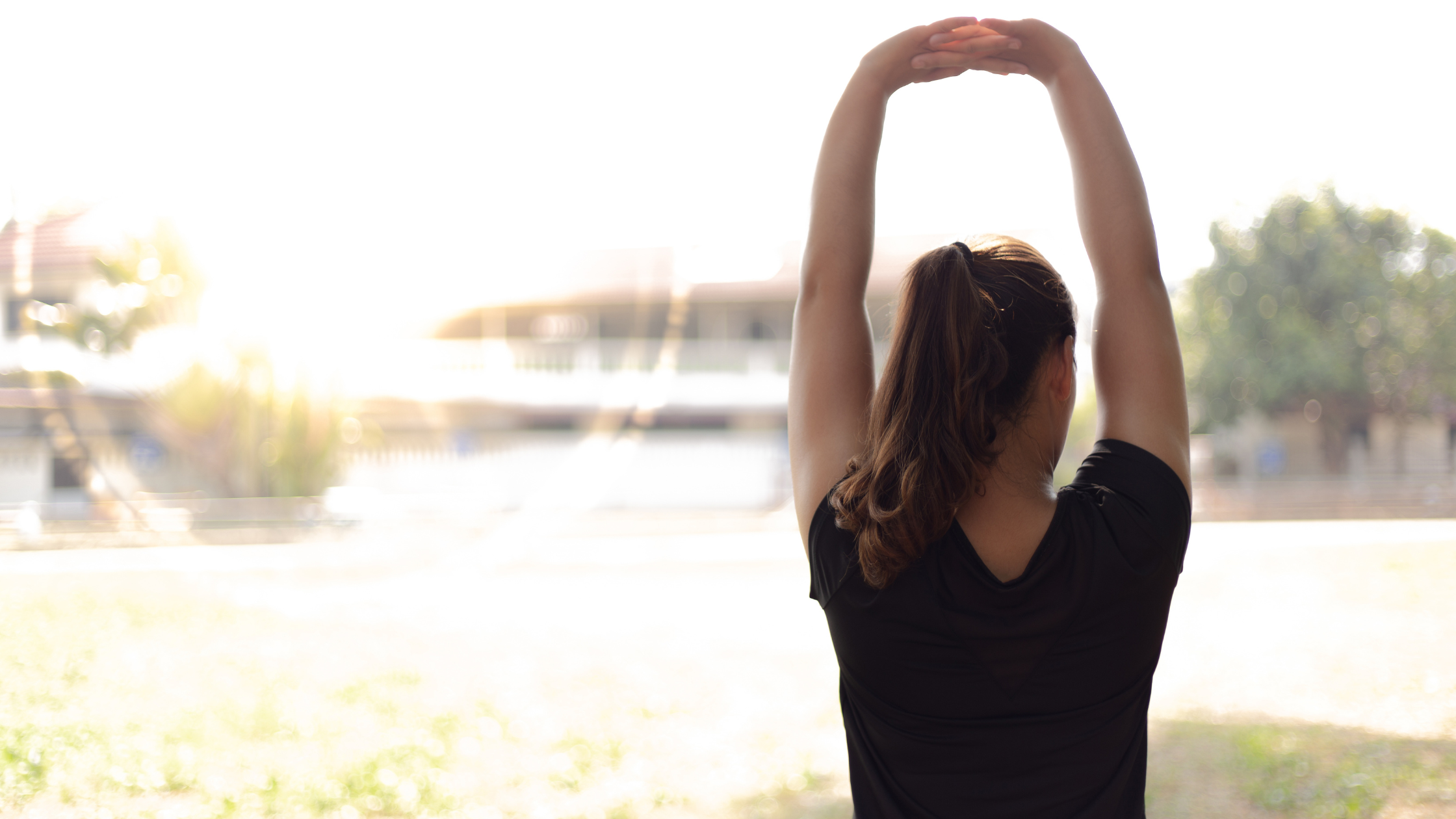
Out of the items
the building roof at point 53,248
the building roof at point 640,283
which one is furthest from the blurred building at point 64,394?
the building roof at point 640,283

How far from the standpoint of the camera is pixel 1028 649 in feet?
2.74

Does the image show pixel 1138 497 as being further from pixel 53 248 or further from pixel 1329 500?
pixel 1329 500

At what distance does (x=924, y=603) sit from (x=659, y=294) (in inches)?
822

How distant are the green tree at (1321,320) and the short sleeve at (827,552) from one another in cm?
2178

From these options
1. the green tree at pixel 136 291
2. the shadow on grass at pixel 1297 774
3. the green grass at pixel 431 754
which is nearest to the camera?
the shadow on grass at pixel 1297 774

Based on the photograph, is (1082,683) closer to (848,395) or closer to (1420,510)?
(848,395)

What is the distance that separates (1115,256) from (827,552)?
1.45ft

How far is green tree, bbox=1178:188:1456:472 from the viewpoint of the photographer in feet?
63.8

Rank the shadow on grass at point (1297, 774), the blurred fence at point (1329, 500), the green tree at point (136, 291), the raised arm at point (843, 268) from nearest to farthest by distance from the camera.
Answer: the raised arm at point (843, 268), the shadow on grass at point (1297, 774), the green tree at point (136, 291), the blurred fence at point (1329, 500)

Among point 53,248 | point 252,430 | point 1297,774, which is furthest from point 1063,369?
point 252,430

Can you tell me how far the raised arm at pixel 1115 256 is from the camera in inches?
35.9

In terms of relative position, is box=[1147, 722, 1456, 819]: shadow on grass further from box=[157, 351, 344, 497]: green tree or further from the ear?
box=[157, 351, 344, 497]: green tree

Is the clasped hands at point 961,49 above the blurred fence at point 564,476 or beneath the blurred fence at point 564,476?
above

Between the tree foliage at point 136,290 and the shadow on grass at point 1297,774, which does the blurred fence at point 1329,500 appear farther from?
the tree foliage at point 136,290
